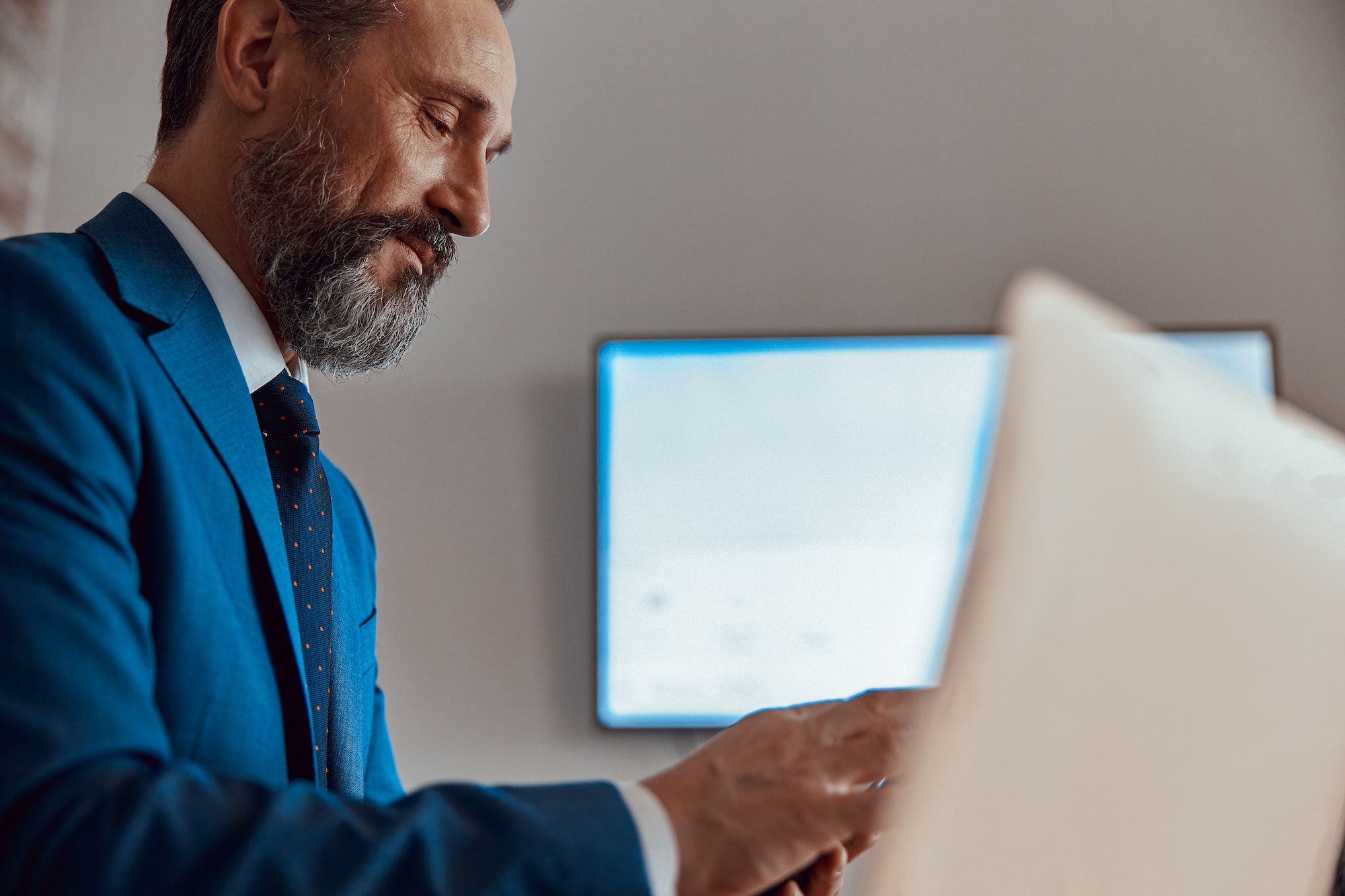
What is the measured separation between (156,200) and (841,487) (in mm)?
1125

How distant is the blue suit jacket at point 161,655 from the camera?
0.47 m

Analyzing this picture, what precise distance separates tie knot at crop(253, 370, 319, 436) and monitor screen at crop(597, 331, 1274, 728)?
83 centimetres

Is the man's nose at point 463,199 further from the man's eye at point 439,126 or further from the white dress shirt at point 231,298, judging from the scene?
the white dress shirt at point 231,298

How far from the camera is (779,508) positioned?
165cm

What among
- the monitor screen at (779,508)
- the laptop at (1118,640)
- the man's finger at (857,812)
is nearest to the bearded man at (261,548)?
the man's finger at (857,812)

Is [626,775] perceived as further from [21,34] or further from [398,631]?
[21,34]

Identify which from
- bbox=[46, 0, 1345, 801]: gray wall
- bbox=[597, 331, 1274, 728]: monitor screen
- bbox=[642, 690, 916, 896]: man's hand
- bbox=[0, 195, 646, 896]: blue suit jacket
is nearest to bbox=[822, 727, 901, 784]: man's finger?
bbox=[642, 690, 916, 896]: man's hand

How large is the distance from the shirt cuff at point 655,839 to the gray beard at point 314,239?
570 mm

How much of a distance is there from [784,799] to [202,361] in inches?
20.6

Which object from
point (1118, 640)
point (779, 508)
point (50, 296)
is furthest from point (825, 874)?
point (779, 508)

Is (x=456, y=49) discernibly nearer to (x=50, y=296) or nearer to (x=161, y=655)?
(x=50, y=296)

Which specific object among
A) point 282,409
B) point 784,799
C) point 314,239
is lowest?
point 784,799

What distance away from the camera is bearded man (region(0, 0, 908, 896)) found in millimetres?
479

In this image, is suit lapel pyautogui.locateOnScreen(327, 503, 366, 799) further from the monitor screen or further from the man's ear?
the monitor screen
